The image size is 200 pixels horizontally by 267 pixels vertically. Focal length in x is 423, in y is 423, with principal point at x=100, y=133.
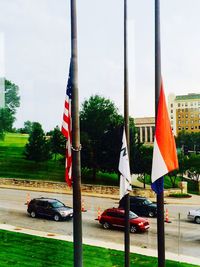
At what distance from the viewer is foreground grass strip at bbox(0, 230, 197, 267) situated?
37.8 feet

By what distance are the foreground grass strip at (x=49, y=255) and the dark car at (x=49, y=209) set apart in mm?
1765

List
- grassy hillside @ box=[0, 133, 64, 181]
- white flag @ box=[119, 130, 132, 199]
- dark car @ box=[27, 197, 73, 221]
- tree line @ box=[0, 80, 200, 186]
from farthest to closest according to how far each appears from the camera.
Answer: dark car @ box=[27, 197, 73, 221] < grassy hillside @ box=[0, 133, 64, 181] < tree line @ box=[0, 80, 200, 186] < white flag @ box=[119, 130, 132, 199]

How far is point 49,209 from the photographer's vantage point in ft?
51.3

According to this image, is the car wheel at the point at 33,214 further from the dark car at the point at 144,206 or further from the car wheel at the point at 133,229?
the car wheel at the point at 133,229

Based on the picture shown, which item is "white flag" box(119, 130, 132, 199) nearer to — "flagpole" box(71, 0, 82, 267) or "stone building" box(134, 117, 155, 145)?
"flagpole" box(71, 0, 82, 267)

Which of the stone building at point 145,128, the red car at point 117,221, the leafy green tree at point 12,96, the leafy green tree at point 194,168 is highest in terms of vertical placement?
the leafy green tree at point 12,96

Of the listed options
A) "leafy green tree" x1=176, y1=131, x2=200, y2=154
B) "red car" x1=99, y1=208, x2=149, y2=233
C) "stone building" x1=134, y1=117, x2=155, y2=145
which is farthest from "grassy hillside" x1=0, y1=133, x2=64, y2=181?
"leafy green tree" x1=176, y1=131, x2=200, y2=154

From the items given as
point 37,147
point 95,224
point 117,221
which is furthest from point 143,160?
point 37,147

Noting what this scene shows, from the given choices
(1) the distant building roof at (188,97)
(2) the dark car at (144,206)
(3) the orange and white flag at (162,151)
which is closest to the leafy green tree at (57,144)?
(2) the dark car at (144,206)

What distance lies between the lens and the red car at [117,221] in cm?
1511

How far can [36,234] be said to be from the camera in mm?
13875

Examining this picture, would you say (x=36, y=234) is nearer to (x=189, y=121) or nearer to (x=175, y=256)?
(x=175, y=256)

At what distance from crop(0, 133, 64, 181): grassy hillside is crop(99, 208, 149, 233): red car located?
2.15 m

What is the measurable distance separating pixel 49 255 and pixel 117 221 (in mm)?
3597
